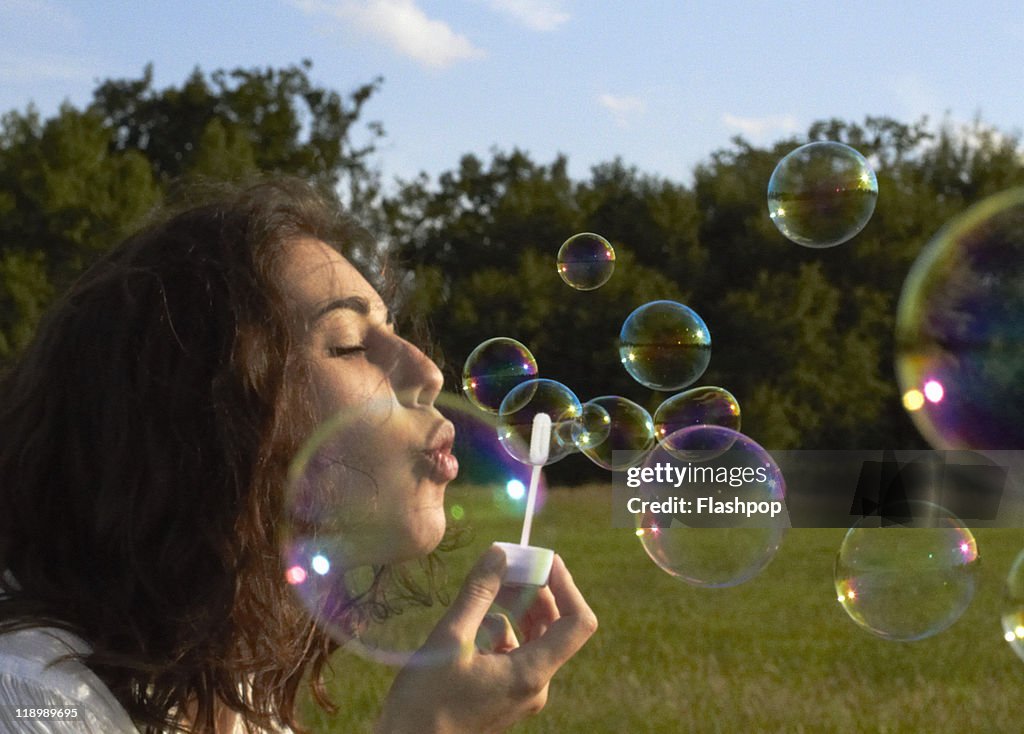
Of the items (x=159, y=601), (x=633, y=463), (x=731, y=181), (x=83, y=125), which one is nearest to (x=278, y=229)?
(x=159, y=601)

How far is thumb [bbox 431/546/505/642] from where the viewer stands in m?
1.63

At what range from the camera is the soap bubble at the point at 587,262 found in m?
5.07

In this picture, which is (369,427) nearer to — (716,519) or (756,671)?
(716,519)

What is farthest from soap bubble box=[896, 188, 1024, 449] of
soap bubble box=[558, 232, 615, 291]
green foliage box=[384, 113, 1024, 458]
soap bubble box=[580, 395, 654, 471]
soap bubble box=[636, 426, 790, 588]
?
green foliage box=[384, 113, 1024, 458]

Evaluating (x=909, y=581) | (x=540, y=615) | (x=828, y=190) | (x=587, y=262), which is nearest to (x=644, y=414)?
(x=587, y=262)

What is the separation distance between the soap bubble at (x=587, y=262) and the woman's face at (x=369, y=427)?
10.7 feet

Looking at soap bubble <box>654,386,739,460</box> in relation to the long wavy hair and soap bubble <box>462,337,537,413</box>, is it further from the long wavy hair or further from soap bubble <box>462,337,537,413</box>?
the long wavy hair

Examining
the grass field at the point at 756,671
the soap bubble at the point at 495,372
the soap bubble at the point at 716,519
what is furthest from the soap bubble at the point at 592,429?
the grass field at the point at 756,671

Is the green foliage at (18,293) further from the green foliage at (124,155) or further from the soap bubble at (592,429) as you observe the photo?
the soap bubble at (592,429)

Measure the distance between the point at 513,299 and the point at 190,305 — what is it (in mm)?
18373

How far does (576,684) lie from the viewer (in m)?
4.80

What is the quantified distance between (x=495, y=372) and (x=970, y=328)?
408 cm

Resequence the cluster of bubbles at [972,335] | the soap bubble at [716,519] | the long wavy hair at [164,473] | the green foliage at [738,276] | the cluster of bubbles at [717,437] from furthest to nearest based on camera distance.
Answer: the green foliage at [738,276]
the cluster of bubbles at [972,335]
the soap bubble at [716,519]
the cluster of bubbles at [717,437]
the long wavy hair at [164,473]

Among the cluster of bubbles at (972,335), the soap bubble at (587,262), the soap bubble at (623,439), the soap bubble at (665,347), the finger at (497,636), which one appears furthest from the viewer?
the cluster of bubbles at (972,335)
